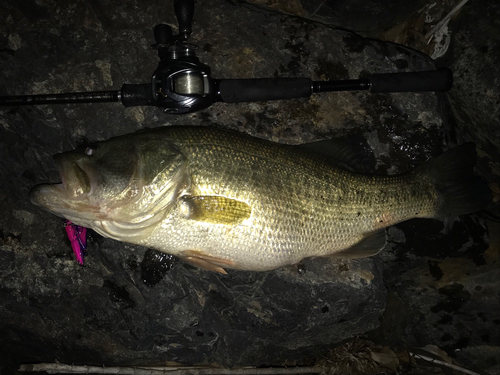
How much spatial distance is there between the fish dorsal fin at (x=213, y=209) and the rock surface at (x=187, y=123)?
876mm

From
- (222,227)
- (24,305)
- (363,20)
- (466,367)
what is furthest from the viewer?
(363,20)

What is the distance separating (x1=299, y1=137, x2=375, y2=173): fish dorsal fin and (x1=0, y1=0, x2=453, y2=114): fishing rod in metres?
0.43

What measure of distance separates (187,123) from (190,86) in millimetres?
502

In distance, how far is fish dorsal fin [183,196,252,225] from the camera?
219cm

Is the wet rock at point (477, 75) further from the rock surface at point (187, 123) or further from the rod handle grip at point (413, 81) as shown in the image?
the rod handle grip at point (413, 81)

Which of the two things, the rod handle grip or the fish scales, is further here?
the rod handle grip

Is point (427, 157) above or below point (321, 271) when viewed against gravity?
above

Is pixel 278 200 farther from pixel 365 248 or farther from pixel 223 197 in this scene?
pixel 365 248

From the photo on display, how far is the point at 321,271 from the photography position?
296 centimetres

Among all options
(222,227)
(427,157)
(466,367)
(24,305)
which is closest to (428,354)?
(466,367)

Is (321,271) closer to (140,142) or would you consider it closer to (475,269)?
(475,269)

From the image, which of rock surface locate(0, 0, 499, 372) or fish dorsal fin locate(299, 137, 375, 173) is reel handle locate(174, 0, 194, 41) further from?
fish dorsal fin locate(299, 137, 375, 173)

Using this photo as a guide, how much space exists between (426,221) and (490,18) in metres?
1.89

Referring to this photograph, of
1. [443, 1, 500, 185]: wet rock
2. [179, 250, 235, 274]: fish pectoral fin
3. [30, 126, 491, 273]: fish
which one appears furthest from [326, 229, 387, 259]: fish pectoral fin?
[443, 1, 500, 185]: wet rock
